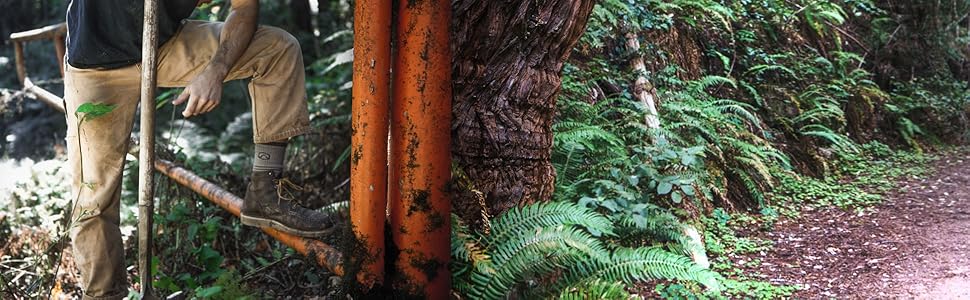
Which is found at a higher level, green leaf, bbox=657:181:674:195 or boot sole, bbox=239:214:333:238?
green leaf, bbox=657:181:674:195

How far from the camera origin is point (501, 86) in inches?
113

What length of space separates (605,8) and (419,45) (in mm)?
2585

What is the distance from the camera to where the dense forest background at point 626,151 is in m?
2.77

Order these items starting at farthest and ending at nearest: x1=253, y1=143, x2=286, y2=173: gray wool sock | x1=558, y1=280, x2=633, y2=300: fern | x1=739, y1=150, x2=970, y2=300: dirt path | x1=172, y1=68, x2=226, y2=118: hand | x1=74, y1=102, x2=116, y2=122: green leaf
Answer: x1=739, y1=150, x2=970, y2=300: dirt path → x1=253, y1=143, x2=286, y2=173: gray wool sock → x1=74, y1=102, x2=116, y2=122: green leaf → x1=172, y1=68, x2=226, y2=118: hand → x1=558, y1=280, x2=633, y2=300: fern

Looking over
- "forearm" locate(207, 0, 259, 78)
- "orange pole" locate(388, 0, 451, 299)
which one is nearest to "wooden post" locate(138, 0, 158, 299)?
"forearm" locate(207, 0, 259, 78)

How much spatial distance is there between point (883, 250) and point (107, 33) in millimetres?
3730

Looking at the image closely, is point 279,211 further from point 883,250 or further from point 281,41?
point 883,250

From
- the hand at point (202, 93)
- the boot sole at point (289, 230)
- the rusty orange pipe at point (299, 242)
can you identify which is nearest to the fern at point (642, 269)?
the rusty orange pipe at point (299, 242)

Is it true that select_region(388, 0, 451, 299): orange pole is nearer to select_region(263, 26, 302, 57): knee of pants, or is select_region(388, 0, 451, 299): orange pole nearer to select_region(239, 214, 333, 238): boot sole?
select_region(239, 214, 333, 238): boot sole

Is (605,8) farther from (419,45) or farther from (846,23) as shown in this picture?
(846,23)

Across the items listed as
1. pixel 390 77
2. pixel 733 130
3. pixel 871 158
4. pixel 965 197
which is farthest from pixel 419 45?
pixel 871 158

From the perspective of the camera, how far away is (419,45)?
7.79ft

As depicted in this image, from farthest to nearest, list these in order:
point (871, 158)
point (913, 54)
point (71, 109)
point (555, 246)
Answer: point (913, 54), point (871, 158), point (71, 109), point (555, 246)

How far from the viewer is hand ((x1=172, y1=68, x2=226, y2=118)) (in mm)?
2463
